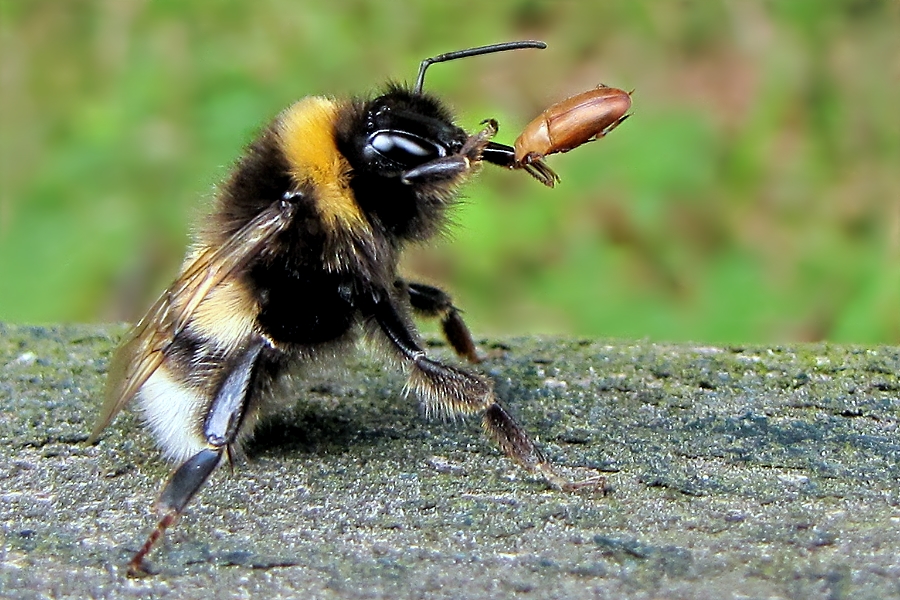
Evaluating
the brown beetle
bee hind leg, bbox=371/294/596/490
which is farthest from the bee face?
bee hind leg, bbox=371/294/596/490

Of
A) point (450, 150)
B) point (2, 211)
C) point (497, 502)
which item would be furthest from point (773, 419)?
point (2, 211)

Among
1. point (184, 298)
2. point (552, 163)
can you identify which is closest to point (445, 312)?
point (184, 298)

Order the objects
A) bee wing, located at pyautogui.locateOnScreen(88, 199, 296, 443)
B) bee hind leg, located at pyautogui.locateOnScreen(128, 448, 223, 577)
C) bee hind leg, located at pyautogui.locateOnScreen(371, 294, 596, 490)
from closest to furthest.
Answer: bee hind leg, located at pyautogui.locateOnScreen(128, 448, 223, 577) → bee hind leg, located at pyautogui.locateOnScreen(371, 294, 596, 490) → bee wing, located at pyautogui.locateOnScreen(88, 199, 296, 443)

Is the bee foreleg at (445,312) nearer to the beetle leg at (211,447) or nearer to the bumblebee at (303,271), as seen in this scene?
the bumblebee at (303,271)

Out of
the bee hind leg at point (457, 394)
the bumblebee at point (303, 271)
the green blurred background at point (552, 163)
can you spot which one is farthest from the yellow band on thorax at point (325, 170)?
the green blurred background at point (552, 163)

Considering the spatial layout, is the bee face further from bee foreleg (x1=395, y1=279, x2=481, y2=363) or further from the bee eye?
bee foreleg (x1=395, y1=279, x2=481, y2=363)
